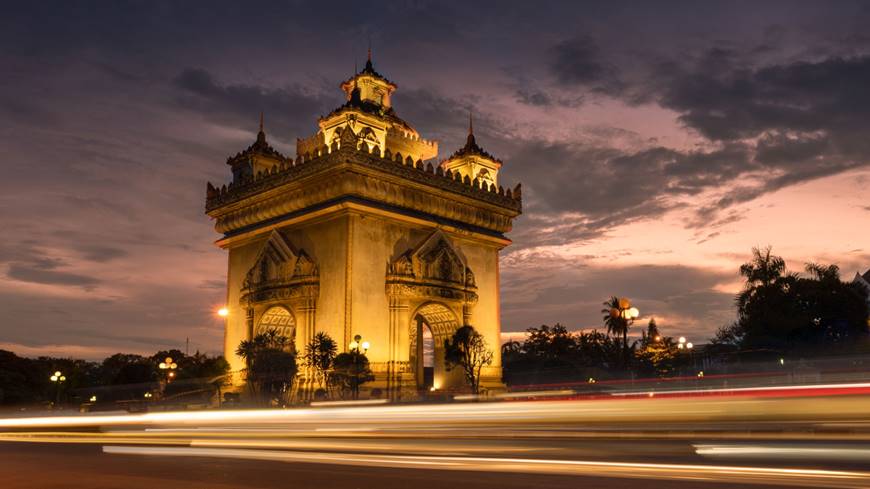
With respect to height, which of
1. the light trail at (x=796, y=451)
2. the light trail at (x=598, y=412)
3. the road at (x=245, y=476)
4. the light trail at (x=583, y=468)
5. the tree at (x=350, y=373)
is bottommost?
the road at (x=245, y=476)

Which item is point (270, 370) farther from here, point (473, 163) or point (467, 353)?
point (473, 163)

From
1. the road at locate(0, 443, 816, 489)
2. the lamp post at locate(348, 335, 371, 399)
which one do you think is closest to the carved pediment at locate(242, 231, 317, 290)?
the lamp post at locate(348, 335, 371, 399)

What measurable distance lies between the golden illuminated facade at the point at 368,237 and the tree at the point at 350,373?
145 cm

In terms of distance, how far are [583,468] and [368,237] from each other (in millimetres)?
23441

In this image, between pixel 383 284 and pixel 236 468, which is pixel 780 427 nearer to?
pixel 236 468

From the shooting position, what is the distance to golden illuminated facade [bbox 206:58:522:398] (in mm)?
31203

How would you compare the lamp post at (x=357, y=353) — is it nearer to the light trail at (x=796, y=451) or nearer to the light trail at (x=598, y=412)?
the light trail at (x=598, y=412)

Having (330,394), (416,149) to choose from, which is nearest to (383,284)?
(330,394)

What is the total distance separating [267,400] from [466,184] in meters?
13.5

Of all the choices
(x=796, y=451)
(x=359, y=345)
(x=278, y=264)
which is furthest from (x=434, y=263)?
(x=796, y=451)

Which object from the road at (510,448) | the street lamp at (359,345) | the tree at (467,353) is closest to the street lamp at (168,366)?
the street lamp at (359,345)

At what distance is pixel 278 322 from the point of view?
36062 mm

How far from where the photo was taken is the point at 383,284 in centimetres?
3183

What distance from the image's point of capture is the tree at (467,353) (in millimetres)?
32469
